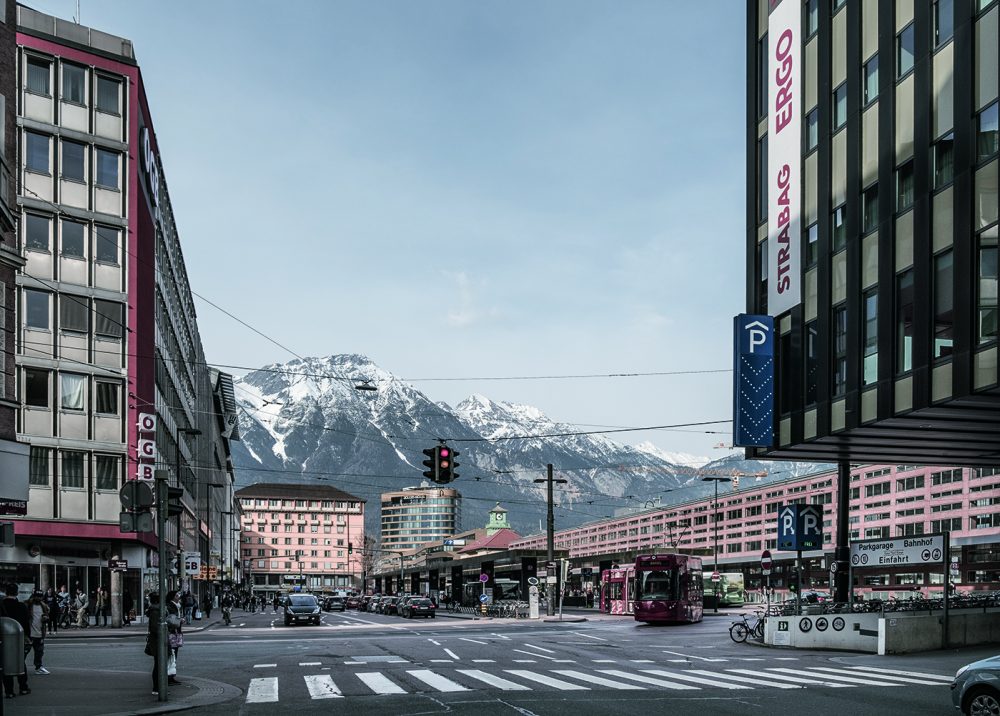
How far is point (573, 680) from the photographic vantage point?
23.4 metres

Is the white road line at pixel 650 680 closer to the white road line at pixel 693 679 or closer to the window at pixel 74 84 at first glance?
the white road line at pixel 693 679

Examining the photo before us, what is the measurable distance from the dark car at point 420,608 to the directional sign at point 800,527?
43265mm

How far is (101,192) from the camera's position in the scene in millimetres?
56344

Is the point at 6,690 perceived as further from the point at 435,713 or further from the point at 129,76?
the point at 129,76

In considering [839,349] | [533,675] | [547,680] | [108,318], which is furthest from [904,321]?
[108,318]

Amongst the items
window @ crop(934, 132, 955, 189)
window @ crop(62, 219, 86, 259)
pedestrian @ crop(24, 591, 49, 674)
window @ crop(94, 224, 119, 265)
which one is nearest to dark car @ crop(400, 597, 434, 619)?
window @ crop(94, 224, 119, 265)

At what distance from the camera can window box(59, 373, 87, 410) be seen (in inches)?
2116

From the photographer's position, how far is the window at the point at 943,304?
2805 centimetres

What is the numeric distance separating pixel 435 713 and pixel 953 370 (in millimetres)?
16565

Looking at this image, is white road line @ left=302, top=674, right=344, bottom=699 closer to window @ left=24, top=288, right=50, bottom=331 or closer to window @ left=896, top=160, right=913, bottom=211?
window @ left=896, top=160, right=913, bottom=211

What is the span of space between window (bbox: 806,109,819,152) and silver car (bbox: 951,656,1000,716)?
24.2 m

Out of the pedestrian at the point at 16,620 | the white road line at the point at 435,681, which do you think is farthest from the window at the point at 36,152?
the white road line at the point at 435,681

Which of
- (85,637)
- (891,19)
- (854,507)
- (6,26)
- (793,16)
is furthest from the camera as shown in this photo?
(854,507)

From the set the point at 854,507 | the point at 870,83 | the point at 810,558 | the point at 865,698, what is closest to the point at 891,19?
the point at 870,83
